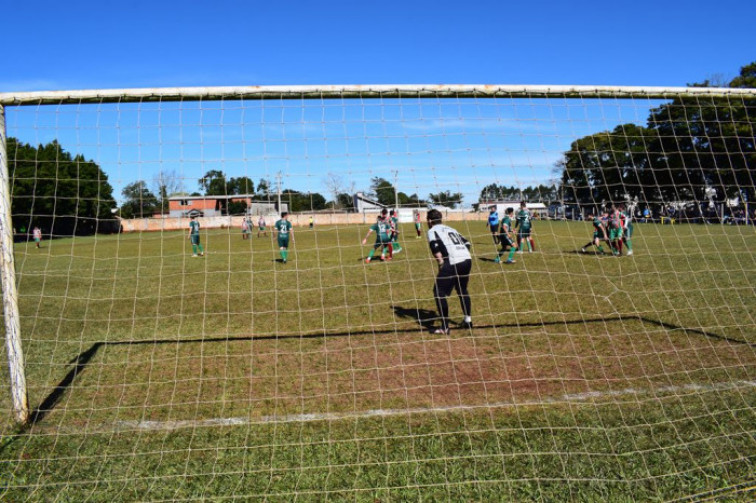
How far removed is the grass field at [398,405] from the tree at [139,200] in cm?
81

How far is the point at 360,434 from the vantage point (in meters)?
4.32

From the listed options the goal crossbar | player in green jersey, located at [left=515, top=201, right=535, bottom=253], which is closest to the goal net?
the goal crossbar

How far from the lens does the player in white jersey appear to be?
7301mm

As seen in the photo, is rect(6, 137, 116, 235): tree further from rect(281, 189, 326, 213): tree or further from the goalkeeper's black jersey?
the goalkeeper's black jersey

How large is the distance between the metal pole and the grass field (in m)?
0.32

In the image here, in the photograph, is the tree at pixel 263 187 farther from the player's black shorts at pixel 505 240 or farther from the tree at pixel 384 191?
the player's black shorts at pixel 505 240

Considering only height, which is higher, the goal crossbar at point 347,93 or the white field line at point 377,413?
the goal crossbar at point 347,93

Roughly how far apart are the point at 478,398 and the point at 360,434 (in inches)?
53.8

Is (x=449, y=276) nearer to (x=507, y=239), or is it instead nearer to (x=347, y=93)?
(x=347, y=93)

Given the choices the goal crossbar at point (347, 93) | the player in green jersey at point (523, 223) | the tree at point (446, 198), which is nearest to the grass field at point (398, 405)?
the tree at point (446, 198)

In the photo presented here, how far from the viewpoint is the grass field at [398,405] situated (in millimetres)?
3625

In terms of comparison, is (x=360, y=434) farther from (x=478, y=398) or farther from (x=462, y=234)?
(x=462, y=234)

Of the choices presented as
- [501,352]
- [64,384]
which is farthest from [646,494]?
[64,384]

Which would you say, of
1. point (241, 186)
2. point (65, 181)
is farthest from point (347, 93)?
point (65, 181)
